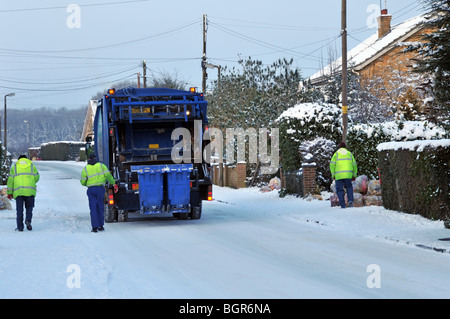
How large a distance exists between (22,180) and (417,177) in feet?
27.7

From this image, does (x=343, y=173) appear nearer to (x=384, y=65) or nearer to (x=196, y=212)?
(x=196, y=212)

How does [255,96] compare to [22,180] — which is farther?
[255,96]

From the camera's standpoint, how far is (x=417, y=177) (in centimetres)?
1567

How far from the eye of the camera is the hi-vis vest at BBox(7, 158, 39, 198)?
634 inches

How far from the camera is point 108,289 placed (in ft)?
27.7

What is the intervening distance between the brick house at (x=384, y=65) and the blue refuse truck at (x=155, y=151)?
67.2 ft

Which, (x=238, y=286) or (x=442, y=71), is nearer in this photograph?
(x=238, y=286)

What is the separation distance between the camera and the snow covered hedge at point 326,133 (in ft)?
73.0
